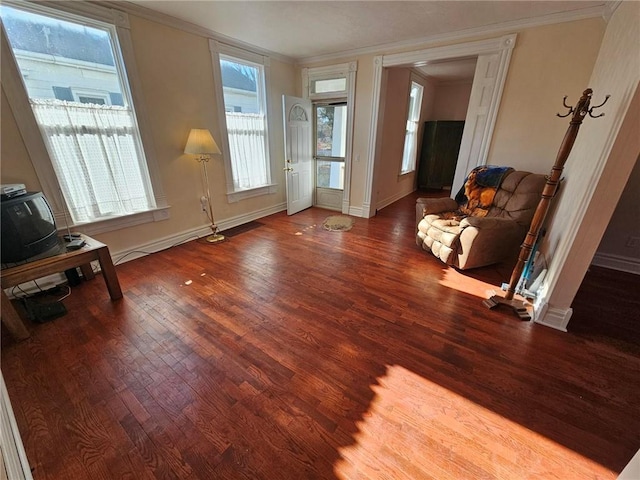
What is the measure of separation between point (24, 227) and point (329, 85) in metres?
4.25

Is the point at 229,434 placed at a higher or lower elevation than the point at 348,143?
lower

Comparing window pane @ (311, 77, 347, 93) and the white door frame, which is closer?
the white door frame

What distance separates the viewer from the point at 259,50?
3.74 m

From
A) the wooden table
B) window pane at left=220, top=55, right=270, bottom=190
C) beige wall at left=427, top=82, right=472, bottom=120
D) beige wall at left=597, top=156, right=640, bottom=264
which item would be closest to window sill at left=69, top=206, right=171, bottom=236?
the wooden table

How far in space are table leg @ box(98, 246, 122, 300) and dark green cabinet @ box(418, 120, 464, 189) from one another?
260 inches

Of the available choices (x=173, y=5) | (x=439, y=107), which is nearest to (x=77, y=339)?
(x=173, y=5)

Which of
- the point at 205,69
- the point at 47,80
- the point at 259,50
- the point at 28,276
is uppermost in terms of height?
the point at 259,50

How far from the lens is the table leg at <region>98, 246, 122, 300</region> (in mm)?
2105

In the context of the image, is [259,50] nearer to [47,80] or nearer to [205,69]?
[205,69]

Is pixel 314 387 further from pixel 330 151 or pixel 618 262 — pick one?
pixel 330 151

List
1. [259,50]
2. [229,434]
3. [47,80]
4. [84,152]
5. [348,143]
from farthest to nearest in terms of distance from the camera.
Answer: [348,143] < [259,50] < [84,152] < [47,80] < [229,434]

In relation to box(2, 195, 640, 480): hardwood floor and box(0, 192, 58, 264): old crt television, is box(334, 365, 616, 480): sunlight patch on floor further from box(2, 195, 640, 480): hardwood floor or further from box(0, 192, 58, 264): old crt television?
box(0, 192, 58, 264): old crt television

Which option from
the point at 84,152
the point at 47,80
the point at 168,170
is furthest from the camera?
the point at 168,170

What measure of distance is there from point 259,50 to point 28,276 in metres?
3.80
